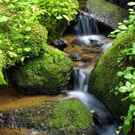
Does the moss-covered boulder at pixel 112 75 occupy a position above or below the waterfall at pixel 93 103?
above

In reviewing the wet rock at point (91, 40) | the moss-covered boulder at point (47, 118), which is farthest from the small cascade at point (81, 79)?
the wet rock at point (91, 40)

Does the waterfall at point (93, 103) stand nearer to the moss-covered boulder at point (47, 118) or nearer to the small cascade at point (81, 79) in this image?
the small cascade at point (81, 79)

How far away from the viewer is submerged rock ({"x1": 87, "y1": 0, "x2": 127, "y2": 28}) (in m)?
10.2

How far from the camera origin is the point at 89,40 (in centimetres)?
952

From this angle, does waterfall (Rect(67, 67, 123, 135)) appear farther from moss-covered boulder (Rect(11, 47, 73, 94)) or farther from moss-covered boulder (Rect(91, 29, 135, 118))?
moss-covered boulder (Rect(11, 47, 73, 94))

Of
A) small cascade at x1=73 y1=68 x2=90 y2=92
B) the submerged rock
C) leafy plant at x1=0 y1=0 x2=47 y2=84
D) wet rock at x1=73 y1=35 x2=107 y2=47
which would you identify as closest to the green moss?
small cascade at x1=73 y1=68 x2=90 y2=92

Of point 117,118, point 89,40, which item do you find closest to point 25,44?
point 117,118

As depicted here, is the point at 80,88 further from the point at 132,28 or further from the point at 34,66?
the point at 132,28

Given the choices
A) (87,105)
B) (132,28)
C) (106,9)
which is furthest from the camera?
(106,9)

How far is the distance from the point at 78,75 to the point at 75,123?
1577mm

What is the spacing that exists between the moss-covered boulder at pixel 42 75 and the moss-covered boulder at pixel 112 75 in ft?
2.10

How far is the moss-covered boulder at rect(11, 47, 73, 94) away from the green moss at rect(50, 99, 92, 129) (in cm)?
64

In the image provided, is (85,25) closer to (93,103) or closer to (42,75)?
(42,75)

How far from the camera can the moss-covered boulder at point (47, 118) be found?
6.05 m
